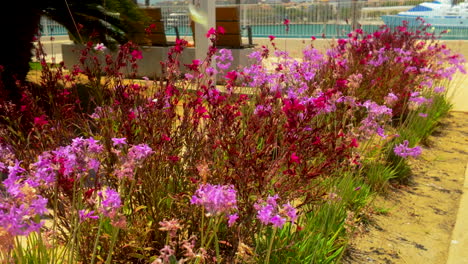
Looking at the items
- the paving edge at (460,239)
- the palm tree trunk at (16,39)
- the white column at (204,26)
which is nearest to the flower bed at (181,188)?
the paving edge at (460,239)

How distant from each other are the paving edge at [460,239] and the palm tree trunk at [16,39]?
463 cm

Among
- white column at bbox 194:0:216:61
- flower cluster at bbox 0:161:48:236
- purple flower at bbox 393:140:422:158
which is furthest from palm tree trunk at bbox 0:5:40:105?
flower cluster at bbox 0:161:48:236

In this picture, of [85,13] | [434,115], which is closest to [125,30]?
[85,13]

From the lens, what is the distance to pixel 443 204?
3.40 m

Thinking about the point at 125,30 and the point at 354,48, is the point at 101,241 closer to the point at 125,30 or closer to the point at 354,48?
the point at 125,30

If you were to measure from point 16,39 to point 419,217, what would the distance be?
4890mm

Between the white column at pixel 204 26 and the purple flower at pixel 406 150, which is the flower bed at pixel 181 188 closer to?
the purple flower at pixel 406 150

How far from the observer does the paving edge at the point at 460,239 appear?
2621 millimetres

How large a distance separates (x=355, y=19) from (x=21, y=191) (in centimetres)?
1352

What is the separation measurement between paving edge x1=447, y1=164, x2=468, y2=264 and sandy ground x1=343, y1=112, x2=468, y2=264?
0.04m

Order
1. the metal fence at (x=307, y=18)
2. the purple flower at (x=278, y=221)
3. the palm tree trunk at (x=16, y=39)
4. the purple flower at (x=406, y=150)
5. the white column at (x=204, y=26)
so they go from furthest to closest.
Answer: the metal fence at (x=307, y=18) < the white column at (x=204, y=26) < the palm tree trunk at (x=16, y=39) < the purple flower at (x=406, y=150) < the purple flower at (x=278, y=221)

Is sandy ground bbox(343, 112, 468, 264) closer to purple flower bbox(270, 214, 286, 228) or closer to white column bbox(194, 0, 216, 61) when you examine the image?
purple flower bbox(270, 214, 286, 228)

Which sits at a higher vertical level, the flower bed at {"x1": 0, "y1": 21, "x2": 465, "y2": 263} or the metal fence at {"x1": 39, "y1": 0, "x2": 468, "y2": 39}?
the metal fence at {"x1": 39, "y1": 0, "x2": 468, "y2": 39}

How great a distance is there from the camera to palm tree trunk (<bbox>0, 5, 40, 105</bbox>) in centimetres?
532
